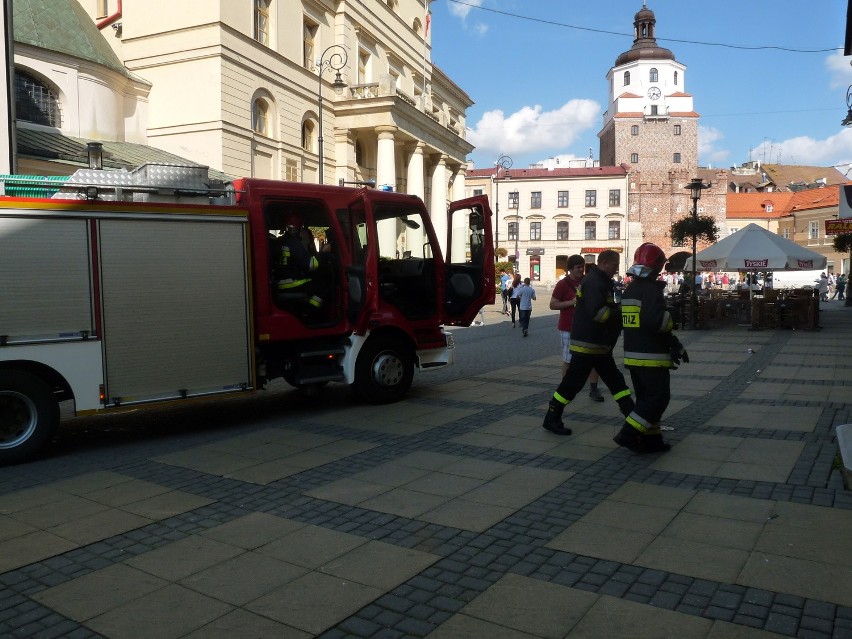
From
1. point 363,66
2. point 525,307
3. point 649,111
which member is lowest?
point 525,307

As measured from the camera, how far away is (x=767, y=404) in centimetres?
933

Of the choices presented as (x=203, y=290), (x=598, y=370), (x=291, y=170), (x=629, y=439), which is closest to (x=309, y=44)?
(x=291, y=170)

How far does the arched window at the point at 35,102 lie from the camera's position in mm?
21656

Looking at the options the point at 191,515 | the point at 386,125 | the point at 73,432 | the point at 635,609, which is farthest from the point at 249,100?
the point at 635,609

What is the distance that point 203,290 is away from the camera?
7898 millimetres

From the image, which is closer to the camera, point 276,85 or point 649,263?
point 649,263

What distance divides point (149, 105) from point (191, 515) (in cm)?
2664

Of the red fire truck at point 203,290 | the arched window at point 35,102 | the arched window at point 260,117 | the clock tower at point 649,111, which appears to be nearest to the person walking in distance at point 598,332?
the red fire truck at point 203,290

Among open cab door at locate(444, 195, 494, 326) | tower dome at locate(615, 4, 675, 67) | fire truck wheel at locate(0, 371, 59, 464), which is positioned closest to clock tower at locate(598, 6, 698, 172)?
tower dome at locate(615, 4, 675, 67)

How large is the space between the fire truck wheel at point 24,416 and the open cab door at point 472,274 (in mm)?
5402

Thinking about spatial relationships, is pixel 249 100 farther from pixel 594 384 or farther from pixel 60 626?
pixel 60 626

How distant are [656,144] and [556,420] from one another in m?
81.6

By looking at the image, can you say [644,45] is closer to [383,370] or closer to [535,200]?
[535,200]

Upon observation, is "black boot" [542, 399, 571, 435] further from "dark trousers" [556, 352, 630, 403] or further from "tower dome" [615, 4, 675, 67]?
"tower dome" [615, 4, 675, 67]
